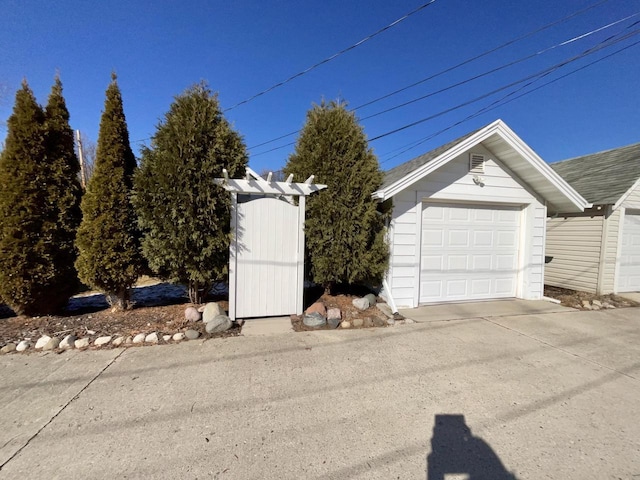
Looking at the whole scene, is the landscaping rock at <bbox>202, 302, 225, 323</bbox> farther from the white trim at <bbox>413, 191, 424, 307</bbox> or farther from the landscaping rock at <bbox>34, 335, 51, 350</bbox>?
the white trim at <bbox>413, 191, 424, 307</bbox>

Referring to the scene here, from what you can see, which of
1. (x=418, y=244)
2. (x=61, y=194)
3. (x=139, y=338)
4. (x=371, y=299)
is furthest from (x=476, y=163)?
(x=61, y=194)

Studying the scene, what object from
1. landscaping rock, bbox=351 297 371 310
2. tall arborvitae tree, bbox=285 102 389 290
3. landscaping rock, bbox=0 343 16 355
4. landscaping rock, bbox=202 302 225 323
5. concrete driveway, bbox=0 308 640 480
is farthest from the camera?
landscaping rock, bbox=351 297 371 310

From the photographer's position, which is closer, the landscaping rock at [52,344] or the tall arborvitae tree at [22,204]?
the landscaping rock at [52,344]

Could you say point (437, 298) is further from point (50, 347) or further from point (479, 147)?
point (50, 347)

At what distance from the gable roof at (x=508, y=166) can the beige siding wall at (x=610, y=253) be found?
1.34 m

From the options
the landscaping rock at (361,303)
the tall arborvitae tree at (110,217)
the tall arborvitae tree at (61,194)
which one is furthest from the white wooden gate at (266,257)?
the tall arborvitae tree at (61,194)

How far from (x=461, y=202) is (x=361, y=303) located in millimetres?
3108

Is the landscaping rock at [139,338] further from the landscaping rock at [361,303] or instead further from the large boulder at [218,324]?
the landscaping rock at [361,303]

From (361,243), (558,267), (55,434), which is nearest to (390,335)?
(361,243)

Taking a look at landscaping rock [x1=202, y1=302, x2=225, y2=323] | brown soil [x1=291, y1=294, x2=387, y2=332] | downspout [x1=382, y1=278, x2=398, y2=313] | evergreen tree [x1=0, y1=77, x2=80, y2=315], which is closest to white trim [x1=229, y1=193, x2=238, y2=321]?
landscaping rock [x1=202, y1=302, x2=225, y2=323]

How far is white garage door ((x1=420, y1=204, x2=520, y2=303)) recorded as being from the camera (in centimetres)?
596

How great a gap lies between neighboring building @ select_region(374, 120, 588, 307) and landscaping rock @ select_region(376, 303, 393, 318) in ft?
0.93

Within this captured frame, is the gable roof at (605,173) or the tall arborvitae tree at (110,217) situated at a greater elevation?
the gable roof at (605,173)

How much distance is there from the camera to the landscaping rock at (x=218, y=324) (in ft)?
13.6
